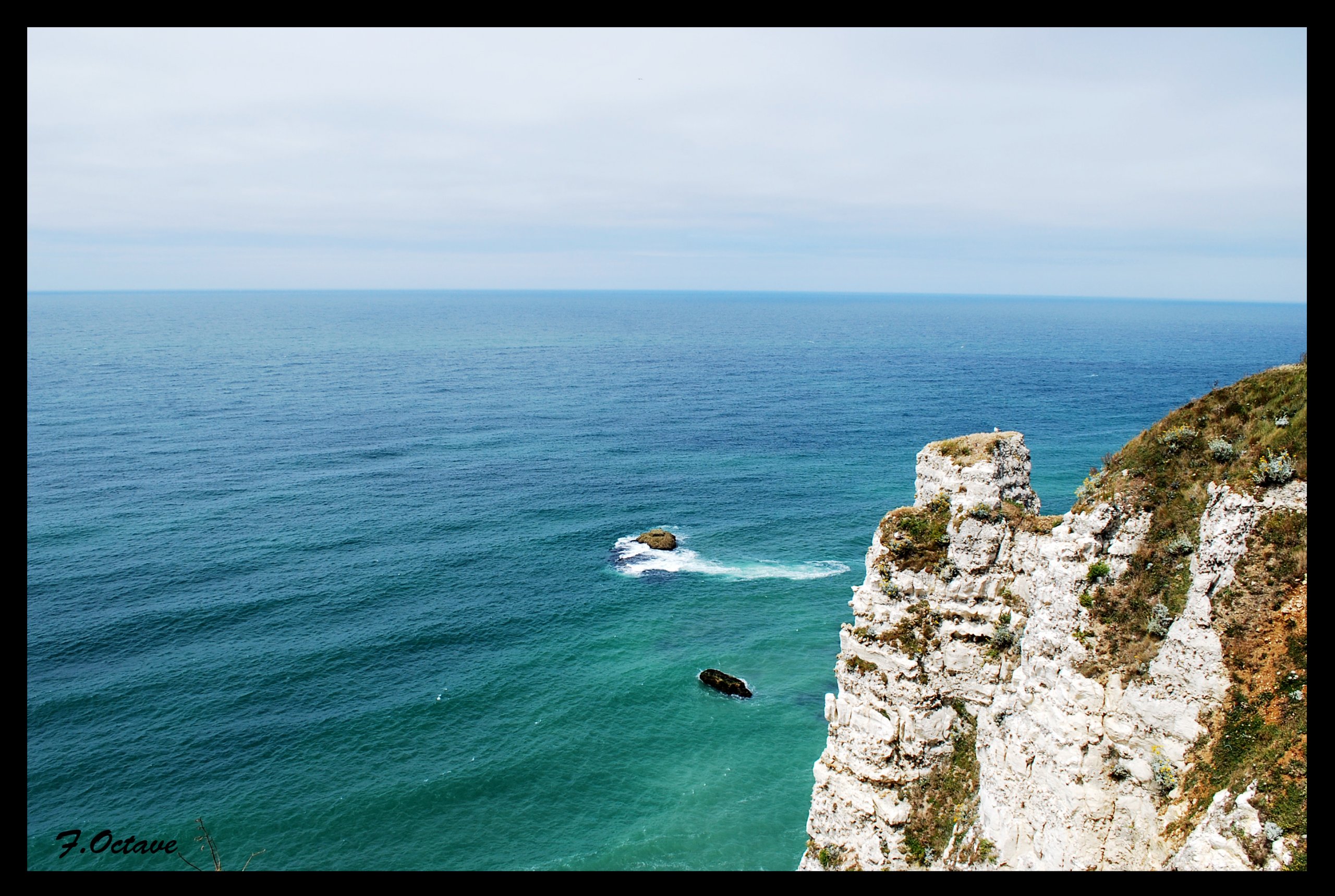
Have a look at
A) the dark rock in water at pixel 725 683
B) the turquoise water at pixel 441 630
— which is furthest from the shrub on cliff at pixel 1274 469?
the dark rock in water at pixel 725 683

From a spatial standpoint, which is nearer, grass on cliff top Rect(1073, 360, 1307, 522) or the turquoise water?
grass on cliff top Rect(1073, 360, 1307, 522)

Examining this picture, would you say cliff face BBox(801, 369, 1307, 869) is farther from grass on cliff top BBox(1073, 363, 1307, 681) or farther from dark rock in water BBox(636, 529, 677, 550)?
dark rock in water BBox(636, 529, 677, 550)

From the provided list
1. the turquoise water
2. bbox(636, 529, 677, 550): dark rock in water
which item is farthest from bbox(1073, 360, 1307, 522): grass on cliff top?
bbox(636, 529, 677, 550): dark rock in water

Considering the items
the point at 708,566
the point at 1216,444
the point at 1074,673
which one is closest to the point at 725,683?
the point at 708,566

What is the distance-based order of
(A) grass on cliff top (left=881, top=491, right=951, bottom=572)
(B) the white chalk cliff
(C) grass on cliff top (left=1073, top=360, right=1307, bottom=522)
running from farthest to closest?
(A) grass on cliff top (left=881, top=491, right=951, bottom=572)
(C) grass on cliff top (left=1073, top=360, right=1307, bottom=522)
(B) the white chalk cliff

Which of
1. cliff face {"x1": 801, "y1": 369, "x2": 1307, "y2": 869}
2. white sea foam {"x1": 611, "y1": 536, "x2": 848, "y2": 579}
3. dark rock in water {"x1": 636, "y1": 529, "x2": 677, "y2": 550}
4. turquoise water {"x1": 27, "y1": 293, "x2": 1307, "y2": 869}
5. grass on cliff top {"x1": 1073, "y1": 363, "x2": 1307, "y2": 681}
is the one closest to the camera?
cliff face {"x1": 801, "y1": 369, "x2": 1307, "y2": 869}
